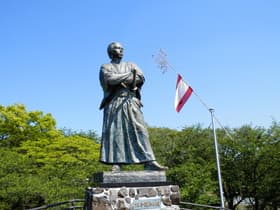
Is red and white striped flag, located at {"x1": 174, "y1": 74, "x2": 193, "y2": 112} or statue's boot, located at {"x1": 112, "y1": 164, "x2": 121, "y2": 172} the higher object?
red and white striped flag, located at {"x1": 174, "y1": 74, "x2": 193, "y2": 112}

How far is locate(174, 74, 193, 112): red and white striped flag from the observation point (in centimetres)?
1300

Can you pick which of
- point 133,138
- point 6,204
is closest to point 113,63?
→ point 133,138

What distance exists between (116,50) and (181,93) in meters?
6.12

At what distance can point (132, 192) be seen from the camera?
21.3ft

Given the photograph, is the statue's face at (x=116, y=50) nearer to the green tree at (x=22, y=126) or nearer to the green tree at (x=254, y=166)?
the green tree at (x=254, y=166)

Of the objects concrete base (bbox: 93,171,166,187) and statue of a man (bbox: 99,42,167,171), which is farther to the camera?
statue of a man (bbox: 99,42,167,171)

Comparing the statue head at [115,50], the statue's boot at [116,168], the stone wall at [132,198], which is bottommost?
the stone wall at [132,198]

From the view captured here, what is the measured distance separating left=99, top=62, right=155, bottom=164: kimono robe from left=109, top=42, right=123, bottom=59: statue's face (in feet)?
0.61

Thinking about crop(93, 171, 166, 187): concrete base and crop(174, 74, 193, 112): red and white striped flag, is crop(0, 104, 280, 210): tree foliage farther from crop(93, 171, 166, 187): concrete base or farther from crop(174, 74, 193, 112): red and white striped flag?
crop(93, 171, 166, 187): concrete base

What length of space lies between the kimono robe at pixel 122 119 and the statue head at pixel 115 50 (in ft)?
0.60

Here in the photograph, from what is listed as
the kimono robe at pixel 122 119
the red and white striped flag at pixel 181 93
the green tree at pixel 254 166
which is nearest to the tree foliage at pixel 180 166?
the green tree at pixel 254 166

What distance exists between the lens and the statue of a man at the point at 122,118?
6891mm

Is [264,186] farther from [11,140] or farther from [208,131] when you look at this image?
[11,140]

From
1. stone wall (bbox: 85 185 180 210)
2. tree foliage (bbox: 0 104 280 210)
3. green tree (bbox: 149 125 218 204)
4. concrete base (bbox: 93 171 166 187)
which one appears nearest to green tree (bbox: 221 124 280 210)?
tree foliage (bbox: 0 104 280 210)
